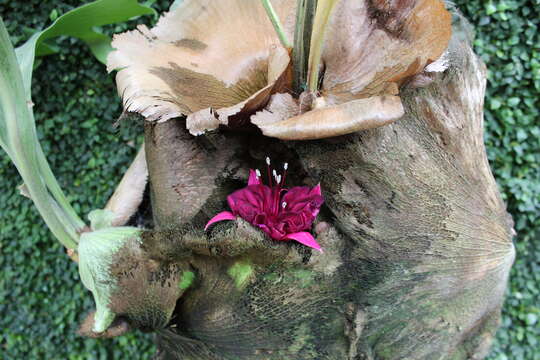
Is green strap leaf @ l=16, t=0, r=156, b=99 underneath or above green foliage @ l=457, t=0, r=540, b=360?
above

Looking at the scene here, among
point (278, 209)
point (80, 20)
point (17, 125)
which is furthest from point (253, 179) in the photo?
point (80, 20)

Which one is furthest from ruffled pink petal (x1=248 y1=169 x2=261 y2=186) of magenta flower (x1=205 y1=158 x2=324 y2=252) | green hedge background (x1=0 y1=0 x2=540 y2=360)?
green hedge background (x1=0 y1=0 x2=540 y2=360)

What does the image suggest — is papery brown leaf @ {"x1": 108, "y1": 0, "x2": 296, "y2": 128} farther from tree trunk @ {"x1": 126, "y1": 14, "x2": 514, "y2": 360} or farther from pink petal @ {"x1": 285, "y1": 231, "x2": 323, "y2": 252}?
pink petal @ {"x1": 285, "y1": 231, "x2": 323, "y2": 252}

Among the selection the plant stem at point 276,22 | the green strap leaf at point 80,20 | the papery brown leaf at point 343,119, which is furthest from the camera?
the green strap leaf at point 80,20

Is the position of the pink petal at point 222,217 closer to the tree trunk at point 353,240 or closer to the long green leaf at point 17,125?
the tree trunk at point 353,240

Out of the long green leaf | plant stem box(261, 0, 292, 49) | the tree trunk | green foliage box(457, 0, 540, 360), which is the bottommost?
green foliage box(457, 0, 540, 360)

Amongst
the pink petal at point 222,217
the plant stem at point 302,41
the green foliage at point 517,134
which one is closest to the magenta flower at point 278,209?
the pink petal at point 222,217
